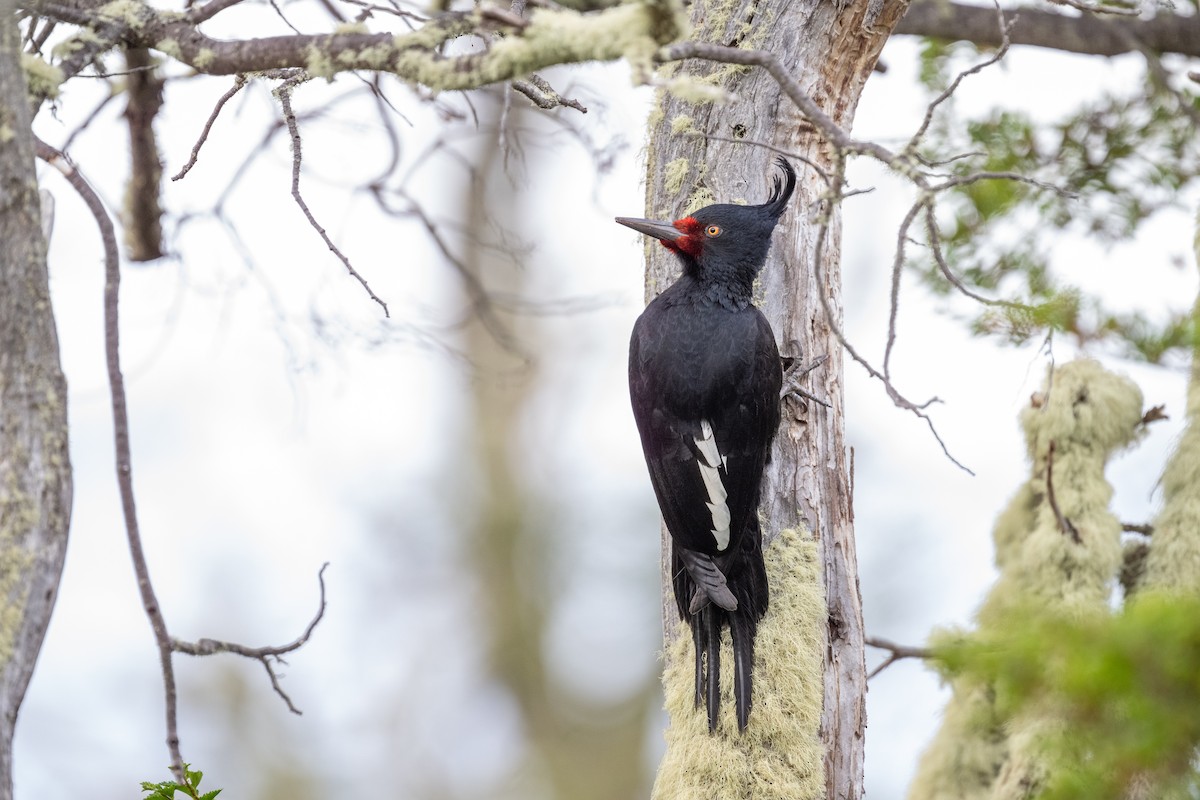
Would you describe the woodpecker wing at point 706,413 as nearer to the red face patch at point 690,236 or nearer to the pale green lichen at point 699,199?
the red face patch at point 690,236

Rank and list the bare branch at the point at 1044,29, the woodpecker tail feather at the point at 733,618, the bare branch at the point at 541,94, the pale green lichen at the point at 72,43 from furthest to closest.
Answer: the bare branch at the point at 1044,29, the woodpecker tail feather at the point at 733,618, the bare branch at the point at 541,94, the pale green lichen at the point at 72,43

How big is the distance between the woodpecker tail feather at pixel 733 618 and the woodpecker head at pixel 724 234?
678 mm

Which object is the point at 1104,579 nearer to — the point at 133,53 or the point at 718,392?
the point at 718,392

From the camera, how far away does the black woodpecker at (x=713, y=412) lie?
275 centimetres

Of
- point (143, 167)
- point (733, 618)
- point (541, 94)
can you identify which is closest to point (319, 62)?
point (541, 94)

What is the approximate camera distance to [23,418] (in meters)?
1.51

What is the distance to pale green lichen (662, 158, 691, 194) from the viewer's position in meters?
3.09

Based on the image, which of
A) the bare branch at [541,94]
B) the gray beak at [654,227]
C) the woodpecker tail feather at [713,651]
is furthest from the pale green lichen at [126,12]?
the woodpecker tail feather at [713,651]

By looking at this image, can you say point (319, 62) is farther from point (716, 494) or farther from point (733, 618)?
point (733, 618)

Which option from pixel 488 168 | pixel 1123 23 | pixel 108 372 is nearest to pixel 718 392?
pixel 108 372

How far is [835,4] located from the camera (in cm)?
296

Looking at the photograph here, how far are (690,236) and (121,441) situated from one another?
1517 millimetres

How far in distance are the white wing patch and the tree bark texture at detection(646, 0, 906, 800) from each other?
146 mm

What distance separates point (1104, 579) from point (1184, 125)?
1791 millimetres
